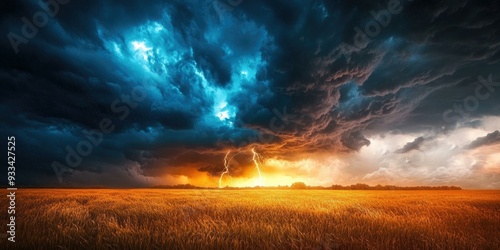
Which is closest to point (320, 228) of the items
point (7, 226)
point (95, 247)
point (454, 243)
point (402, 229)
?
point (402, 229)

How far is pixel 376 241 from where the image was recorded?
214 inches

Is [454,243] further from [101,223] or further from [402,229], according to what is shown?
[101,223]

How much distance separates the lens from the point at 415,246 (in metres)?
5.26

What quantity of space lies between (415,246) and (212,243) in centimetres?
432

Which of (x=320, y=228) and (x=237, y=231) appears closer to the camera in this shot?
(x=237, y=231)

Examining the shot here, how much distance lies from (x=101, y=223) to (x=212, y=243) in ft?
14.5

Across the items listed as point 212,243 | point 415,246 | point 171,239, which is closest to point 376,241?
point 415,246

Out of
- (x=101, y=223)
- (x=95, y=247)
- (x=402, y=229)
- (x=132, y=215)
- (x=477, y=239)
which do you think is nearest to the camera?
(x=95, y=247)

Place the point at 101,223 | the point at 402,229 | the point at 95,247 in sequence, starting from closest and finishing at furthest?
the point at 95,247, the point at 402,229, the point at 101,223

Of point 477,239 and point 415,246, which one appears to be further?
point 477,239

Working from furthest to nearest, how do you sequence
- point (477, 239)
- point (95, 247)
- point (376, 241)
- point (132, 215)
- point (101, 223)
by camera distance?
point (132, 215) < point (101, 223) < point (477, 239) < point (376, 241) < point (95, 247)

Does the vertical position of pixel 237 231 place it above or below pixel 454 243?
above

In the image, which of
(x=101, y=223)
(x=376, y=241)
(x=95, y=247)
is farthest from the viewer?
(x=101, y=223)

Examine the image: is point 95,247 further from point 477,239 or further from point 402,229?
point 477,239
